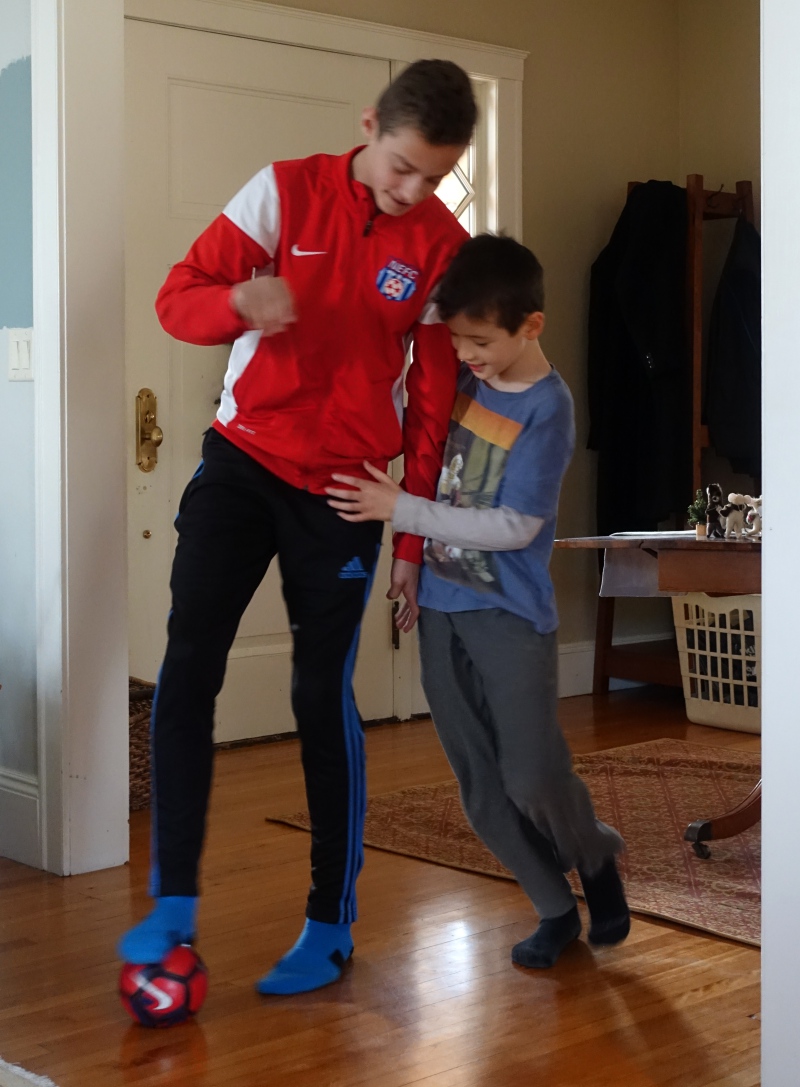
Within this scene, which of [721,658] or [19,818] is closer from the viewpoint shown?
[19,818]

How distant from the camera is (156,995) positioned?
166 cm

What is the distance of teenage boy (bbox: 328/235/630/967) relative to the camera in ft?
5.69

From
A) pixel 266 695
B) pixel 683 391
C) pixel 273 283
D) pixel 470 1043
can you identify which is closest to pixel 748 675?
pixel 683 391

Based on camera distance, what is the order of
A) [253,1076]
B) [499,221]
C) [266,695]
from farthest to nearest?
[499,221]
[266,695]
[253,1076]

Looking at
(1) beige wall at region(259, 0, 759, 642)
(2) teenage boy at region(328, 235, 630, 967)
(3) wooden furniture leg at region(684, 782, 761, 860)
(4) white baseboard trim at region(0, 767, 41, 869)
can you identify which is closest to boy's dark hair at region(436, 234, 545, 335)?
(2) teenage boy at region(328, 235, 630, 967)

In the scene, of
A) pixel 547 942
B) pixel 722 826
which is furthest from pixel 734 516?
pixel 547 942

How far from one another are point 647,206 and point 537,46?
657 millimetres

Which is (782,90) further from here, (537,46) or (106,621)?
(537,46)

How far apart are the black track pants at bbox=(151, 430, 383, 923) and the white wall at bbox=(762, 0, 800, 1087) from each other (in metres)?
0.69

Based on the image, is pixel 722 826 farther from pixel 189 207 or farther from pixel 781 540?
pixel 189 207

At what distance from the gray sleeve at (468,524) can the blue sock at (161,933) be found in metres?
0.58

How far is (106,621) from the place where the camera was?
2.44m

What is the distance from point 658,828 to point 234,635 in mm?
1304

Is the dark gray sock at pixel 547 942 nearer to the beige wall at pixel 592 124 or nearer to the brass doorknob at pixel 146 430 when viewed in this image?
the brass doorknob at pixel 146 430
